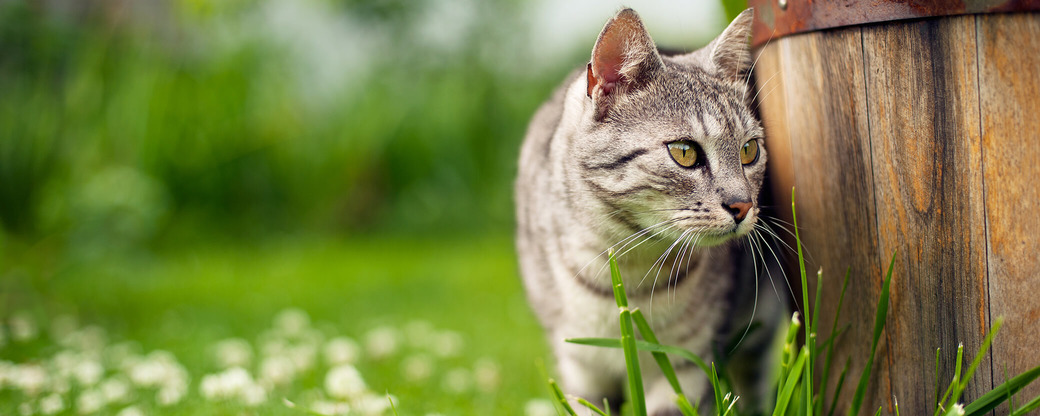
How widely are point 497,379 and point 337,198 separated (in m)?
2.85

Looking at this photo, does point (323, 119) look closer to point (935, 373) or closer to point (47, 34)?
point (47, 34)

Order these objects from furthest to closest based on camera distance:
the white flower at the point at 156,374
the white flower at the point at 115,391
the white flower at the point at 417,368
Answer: the white flower at the point at 417,368
the white flower at the point at 156,374
the white flower at the point at 115,391

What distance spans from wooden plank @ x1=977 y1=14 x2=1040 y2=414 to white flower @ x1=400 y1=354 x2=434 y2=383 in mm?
1702

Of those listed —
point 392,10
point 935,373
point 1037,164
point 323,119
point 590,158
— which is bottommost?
point 935,373

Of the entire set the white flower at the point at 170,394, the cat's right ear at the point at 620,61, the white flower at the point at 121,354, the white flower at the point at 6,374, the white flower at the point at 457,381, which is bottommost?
the white flower at the point at 457,381

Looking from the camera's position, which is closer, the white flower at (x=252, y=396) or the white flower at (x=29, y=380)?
the white flower at (x=252, y=396)

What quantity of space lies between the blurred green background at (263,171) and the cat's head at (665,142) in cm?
111

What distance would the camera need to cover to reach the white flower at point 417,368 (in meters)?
2.45

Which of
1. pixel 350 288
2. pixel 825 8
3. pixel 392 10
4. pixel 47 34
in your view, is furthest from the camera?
pixel 392 10

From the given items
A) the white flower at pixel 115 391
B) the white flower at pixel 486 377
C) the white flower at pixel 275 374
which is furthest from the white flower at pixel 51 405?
the white flower at pixel 486 377

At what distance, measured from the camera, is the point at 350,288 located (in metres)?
3.82

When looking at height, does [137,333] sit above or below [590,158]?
below

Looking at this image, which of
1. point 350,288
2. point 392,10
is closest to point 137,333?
point 350,288

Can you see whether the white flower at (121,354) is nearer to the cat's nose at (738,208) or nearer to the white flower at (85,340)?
the white flower at (85,340)
